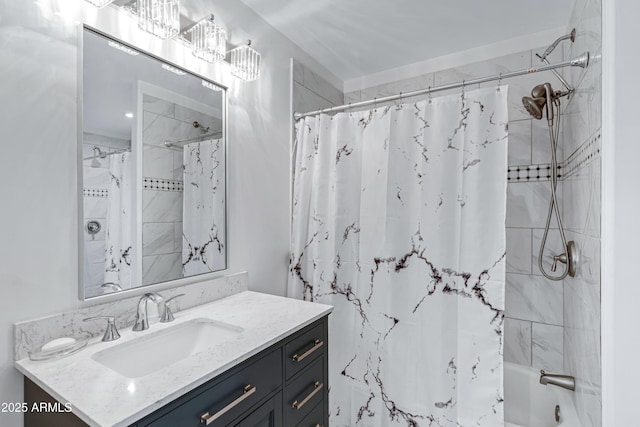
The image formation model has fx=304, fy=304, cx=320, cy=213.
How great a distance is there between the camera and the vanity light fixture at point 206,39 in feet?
4.52

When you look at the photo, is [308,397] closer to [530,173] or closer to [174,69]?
[174,69]

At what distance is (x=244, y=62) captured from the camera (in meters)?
1.58

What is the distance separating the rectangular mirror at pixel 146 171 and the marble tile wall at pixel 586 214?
61.4 inches

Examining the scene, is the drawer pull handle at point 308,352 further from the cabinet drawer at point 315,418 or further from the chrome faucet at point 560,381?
the chrome faucet at point 560,381

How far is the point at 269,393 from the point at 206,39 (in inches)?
59.1

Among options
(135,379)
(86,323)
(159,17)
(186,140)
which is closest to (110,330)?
(86,323)

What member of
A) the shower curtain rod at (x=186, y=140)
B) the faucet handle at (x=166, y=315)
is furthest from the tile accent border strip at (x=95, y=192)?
the faucet handle at (x=166, y=315)

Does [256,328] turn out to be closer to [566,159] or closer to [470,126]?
[470,126]

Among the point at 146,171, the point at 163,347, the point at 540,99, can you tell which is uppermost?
the point at 540,99

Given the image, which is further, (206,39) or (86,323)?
(206,39)

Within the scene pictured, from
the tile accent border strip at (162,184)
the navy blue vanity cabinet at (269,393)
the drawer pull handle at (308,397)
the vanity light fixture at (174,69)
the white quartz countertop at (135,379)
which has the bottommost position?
the drawer pull handle at (308,397)

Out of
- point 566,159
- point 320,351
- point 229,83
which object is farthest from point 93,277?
point 566,159

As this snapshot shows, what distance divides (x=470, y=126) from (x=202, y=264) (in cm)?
148

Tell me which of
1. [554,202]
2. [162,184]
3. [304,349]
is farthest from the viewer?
[554,202]
